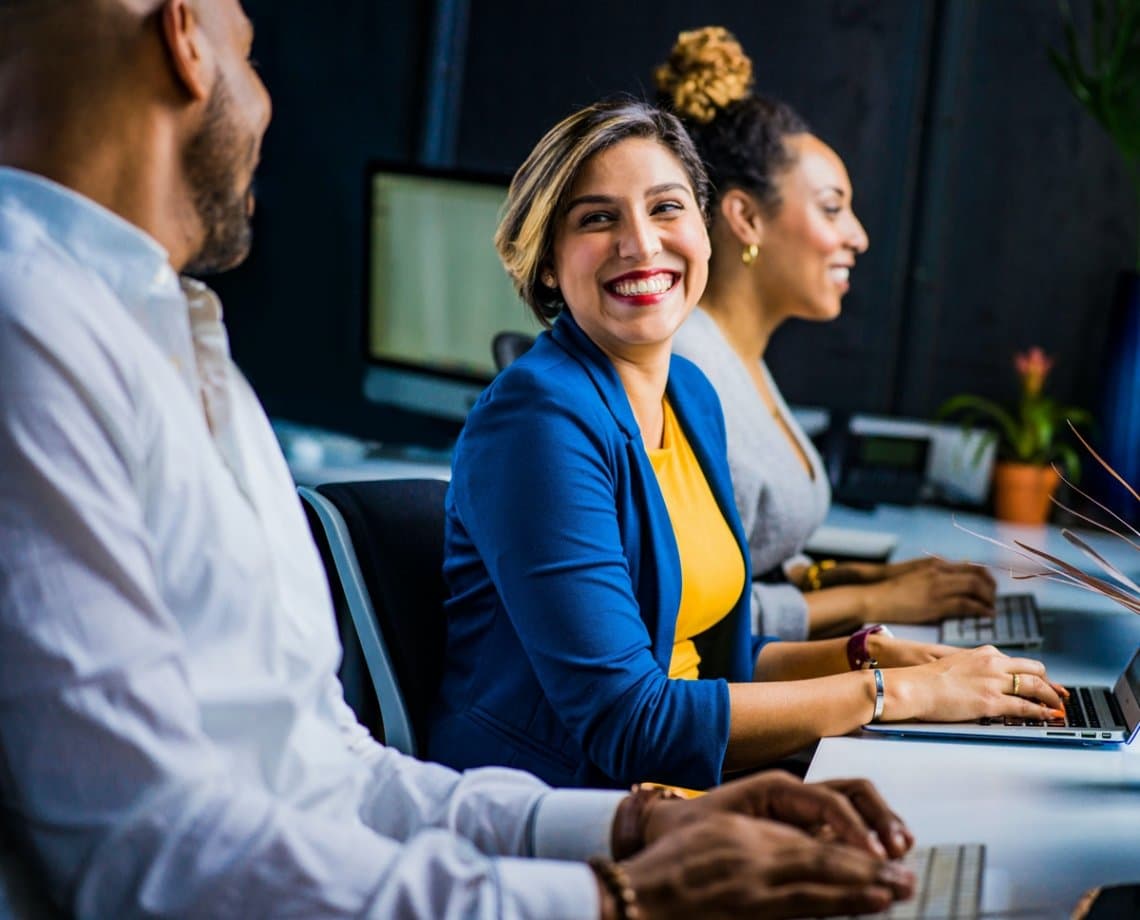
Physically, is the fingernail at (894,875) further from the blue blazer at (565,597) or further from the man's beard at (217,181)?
the man's beard at (217,181)

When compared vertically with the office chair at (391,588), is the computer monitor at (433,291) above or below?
above

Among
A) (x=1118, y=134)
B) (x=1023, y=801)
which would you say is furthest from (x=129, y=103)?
(x=1118, y=134)

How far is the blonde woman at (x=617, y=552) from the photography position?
1.50 meters

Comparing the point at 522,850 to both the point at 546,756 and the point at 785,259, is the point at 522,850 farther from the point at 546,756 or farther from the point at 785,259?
the point at 785,259

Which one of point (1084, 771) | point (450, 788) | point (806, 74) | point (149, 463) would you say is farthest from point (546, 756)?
point (806, 74)

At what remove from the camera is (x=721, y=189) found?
241 cm

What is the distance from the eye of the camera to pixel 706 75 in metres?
2.38

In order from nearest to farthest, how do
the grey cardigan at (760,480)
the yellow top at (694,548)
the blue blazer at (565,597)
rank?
the blue blazer at (565,597), the yellow top at (694,548), the grey cardigan at (760,480)

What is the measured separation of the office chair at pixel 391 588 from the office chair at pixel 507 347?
1.07 meters

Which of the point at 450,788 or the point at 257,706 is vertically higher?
the point at 257,706

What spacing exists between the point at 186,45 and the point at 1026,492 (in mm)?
2446

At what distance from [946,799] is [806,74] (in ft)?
7.85

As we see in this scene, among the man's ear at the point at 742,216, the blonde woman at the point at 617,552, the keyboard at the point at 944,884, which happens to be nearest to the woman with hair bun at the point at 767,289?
the man's ear at the point at 742,216

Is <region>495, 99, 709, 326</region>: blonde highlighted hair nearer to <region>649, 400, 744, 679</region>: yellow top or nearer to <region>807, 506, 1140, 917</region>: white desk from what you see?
<region>649, 400, 744, 679</region>: yellow top
